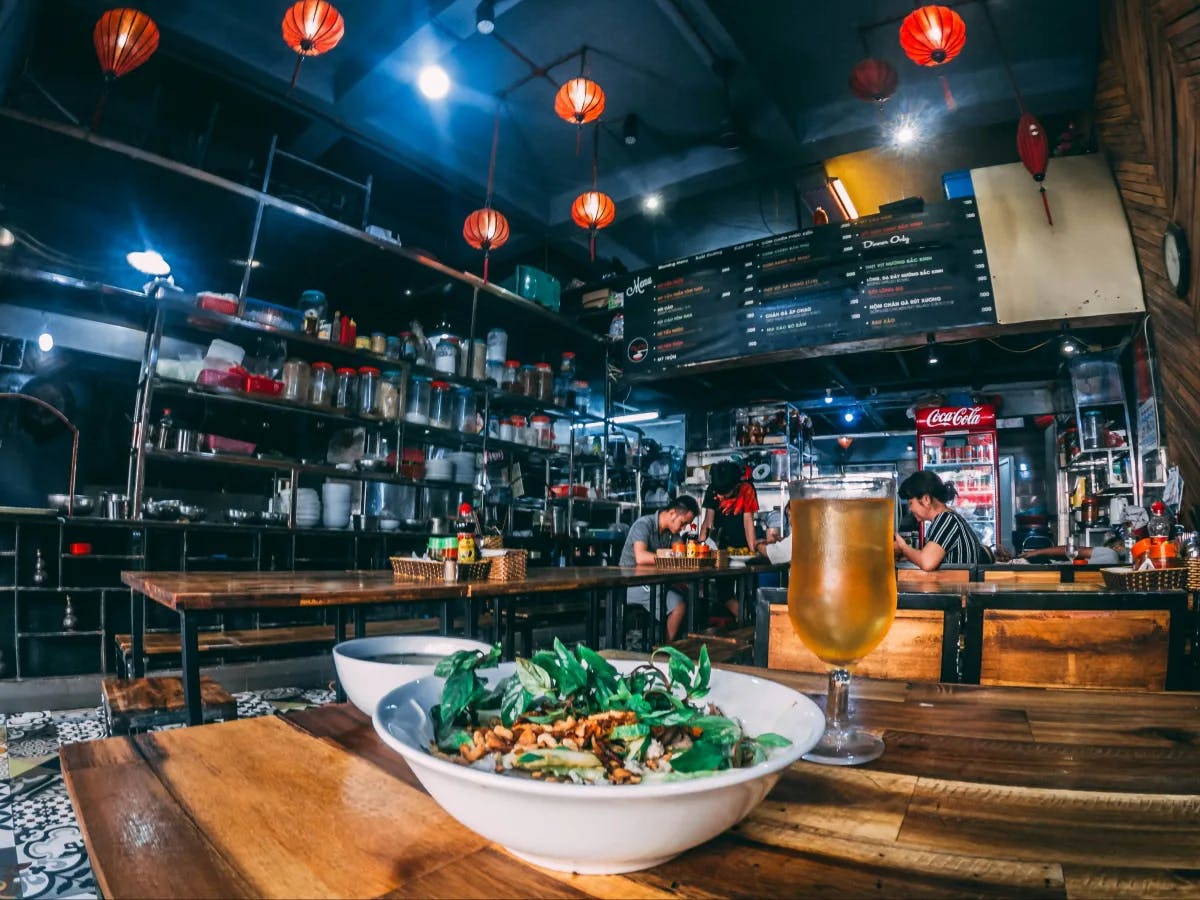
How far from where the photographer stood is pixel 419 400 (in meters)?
5.64

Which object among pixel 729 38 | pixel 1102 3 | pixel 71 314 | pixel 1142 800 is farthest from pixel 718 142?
pixel 1142 800

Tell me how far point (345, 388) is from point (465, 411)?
4.01 ft

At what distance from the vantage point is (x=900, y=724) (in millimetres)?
750

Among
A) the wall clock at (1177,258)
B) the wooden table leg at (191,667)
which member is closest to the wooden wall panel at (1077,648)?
the wooden table leg at (191,667)

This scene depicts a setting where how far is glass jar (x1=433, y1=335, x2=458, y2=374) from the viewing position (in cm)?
566

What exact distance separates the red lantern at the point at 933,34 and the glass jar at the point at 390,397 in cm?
418

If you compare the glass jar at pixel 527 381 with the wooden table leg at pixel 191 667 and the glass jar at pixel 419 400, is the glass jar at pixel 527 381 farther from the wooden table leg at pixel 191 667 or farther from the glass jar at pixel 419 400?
the wooden table leg at pixel 191 667

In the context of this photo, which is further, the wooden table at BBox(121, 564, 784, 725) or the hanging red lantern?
the hanging red lantern

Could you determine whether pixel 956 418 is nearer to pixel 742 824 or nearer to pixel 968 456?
pixel 968 456

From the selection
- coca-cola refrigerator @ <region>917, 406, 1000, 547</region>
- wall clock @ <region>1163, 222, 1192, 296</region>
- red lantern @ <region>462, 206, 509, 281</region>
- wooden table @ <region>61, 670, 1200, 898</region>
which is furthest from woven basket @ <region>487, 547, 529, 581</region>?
coca-cola refrigerator @ <region>917, 406, 1000, 547</region>

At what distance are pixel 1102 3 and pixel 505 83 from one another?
Answer: 4267 millimetres

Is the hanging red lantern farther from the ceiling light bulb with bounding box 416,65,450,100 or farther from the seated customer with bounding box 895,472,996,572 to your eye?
the ceiling light bulb with bounding box 416,65,450,100

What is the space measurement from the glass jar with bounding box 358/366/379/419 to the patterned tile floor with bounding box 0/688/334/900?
2253mm

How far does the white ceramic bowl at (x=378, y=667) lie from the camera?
26.7 inches
